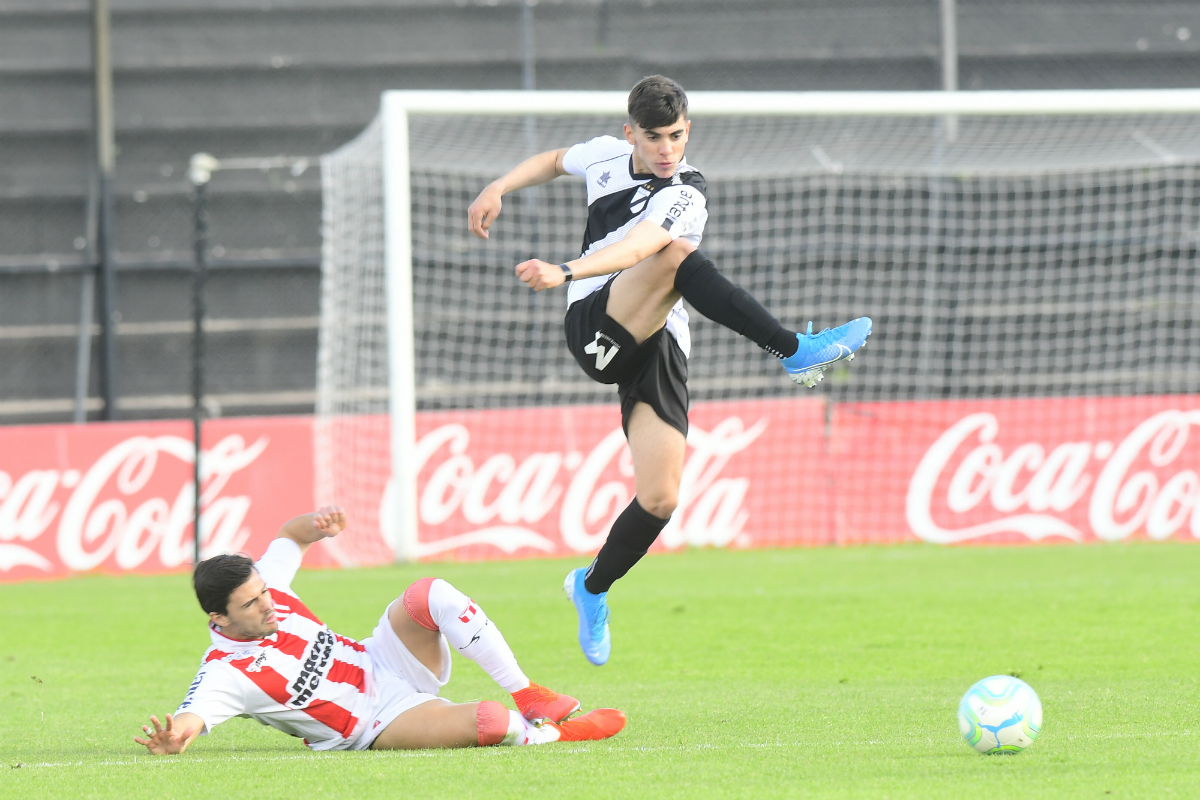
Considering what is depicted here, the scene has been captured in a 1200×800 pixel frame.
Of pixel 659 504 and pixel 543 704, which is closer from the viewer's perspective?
pixel 543 704

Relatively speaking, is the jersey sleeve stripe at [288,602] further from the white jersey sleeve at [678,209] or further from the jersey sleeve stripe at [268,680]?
the white jersey sleeve at [678,209]

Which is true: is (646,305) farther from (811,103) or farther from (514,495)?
(514,495)

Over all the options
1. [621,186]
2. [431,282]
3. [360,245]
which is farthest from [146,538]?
[621,186]

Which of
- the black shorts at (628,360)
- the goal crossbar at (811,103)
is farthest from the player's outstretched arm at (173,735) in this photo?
the goal crossbar at (811,103)

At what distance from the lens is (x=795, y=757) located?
13.0ft

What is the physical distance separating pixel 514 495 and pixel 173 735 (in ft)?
25.3

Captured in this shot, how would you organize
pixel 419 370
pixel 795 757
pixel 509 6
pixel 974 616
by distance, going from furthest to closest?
pixel 509 6
pixel 419 370
pixel 974 616
pixel 795 757

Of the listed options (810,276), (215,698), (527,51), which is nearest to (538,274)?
(215,698)

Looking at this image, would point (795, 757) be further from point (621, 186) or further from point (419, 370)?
point (419, 370)

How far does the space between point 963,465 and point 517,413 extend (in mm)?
3813

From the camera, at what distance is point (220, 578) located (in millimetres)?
4270

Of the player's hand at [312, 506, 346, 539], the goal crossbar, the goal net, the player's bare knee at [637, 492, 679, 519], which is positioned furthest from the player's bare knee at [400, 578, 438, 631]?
the goal net

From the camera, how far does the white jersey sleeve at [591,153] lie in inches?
210

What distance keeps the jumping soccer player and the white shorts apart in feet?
→ 2.39
